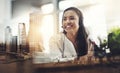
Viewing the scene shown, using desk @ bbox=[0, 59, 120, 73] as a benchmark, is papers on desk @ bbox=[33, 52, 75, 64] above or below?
above

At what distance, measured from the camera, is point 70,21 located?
1.89m

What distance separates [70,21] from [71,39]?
14 centimetres

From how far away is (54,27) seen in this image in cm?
196

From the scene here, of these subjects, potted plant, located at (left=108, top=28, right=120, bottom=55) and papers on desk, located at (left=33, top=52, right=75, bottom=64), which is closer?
potted plant, located at (left=108, top=28, right=120, bottom=55)

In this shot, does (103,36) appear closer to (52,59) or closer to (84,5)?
(84,5)

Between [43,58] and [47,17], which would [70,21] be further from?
[43,58]

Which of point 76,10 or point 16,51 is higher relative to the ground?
point 76,10

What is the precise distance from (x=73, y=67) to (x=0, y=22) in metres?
0.82

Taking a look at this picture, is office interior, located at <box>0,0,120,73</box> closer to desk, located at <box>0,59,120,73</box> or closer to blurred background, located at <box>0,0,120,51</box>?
blurred background, located at <box>0,0,120,51</box>

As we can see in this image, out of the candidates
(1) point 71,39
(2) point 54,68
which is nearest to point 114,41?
(1) point 71,39

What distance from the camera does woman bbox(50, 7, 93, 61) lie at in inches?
72.1

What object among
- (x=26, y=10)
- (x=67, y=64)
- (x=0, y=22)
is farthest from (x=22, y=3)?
(x=67, y=64)

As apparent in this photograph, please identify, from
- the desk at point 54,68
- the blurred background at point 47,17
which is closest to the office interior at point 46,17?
the blurred background at point 47,17

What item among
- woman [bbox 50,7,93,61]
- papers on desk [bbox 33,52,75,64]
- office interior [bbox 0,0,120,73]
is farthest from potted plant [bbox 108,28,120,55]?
papers on desk [bbox 33,52,75,64]
